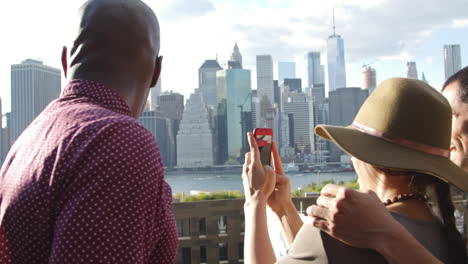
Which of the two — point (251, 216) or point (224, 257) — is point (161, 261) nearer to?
point (251, 216)

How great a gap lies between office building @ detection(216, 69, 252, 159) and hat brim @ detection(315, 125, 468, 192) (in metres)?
60.3

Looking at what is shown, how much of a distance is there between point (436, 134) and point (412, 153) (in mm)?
99

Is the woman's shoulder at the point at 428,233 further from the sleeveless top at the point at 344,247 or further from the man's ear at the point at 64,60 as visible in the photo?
the man's ear at the point at 64,60

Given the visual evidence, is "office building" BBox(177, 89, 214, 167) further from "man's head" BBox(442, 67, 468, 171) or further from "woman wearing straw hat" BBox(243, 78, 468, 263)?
"woman wearing straw hat" BBox(243, 78, 468, 263)

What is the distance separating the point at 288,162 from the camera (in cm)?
6744

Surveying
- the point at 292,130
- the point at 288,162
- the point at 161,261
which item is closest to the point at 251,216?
the point at 161,261

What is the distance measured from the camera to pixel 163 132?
68875mm

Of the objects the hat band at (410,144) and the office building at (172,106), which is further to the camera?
the office building at (172,106)

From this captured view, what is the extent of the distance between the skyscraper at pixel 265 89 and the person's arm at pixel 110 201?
71.2 metres

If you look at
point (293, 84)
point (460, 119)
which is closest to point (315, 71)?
point (293, 84)

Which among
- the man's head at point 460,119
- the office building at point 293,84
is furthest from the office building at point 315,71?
the man's head at point 460,119

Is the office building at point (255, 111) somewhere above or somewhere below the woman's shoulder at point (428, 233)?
above

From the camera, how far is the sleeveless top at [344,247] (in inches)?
41.4

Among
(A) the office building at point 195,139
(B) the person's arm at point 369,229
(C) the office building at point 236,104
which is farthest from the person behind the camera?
(C) the office building at point 236,104
